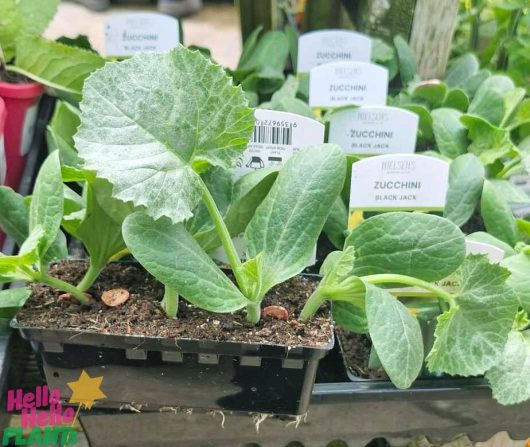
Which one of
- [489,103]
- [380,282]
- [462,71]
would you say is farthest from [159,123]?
[462,71]

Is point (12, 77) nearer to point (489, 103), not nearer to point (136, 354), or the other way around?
point (136, 354)

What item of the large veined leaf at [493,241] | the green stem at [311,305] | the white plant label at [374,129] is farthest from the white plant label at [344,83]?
the green stem at [311,305]

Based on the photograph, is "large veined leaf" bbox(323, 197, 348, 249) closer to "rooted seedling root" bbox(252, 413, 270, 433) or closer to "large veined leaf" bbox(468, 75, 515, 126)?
"rooted seedling root" bbox(252, 413, 270, 433)

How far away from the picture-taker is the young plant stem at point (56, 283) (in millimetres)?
559

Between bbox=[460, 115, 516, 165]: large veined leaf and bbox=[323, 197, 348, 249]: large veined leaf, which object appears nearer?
bbox=[323, 197, 348, 249]: large veined leaf

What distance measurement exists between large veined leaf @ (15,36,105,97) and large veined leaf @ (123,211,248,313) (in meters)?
0.41

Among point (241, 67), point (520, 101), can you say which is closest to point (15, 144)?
point (241, 67)

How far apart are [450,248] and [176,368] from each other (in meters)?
0.28

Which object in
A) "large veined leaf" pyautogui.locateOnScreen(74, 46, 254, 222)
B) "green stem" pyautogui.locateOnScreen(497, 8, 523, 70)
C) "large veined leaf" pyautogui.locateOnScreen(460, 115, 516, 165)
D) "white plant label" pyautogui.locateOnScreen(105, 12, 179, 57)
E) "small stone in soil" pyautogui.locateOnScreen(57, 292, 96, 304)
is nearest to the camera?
"large veined leaf" pyautogui.locateOnScreen(74, 46, 254, 222)

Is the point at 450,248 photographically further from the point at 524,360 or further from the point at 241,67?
the point at 241,67

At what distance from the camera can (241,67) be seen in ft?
3.40

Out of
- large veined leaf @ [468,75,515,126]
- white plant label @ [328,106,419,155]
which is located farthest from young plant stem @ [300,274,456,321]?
large veined leaf @ [468,75,515,126]

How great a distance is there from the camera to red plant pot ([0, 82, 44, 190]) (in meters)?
0.83

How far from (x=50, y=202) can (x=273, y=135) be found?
256 millimetres
